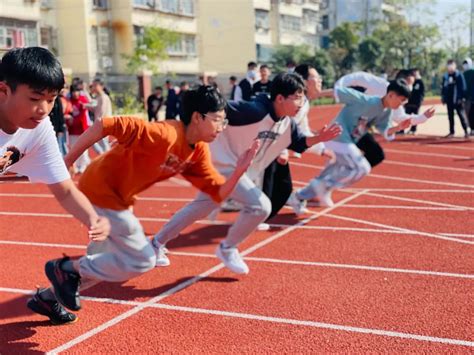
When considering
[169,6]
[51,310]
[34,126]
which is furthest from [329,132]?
[169,6]

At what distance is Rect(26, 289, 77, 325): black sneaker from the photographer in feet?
12.2

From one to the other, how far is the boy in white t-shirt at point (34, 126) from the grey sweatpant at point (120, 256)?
0.74 metres

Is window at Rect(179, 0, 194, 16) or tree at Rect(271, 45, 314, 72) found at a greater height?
window at Rect(179, 0, 194, 16)

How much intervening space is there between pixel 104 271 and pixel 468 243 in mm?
3437

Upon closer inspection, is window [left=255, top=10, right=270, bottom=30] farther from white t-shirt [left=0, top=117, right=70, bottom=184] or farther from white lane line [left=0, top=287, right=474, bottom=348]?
white t-shirt [left=0, top=117, right=70, bottom=184]

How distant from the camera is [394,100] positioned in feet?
21.3

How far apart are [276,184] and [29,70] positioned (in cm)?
401

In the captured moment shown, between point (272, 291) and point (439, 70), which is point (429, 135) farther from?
point (439, 70)

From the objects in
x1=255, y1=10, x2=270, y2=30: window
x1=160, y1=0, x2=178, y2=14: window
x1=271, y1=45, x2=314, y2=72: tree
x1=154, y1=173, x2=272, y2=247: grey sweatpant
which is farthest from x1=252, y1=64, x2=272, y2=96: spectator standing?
x1=255, y1=10, x2=270, y2=30: window

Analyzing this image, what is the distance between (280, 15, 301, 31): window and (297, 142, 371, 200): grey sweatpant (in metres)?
50.5

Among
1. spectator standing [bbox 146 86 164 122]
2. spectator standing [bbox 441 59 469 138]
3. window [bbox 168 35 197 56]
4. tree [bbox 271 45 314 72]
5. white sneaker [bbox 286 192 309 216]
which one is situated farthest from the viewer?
tree [bbox 271 45 314 72]

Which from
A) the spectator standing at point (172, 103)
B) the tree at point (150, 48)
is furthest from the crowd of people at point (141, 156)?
the tree at point (150, 48)

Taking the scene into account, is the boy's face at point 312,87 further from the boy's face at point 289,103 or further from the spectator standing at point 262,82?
the spectator standing at point 262,82

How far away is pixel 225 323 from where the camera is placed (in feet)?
12.3
